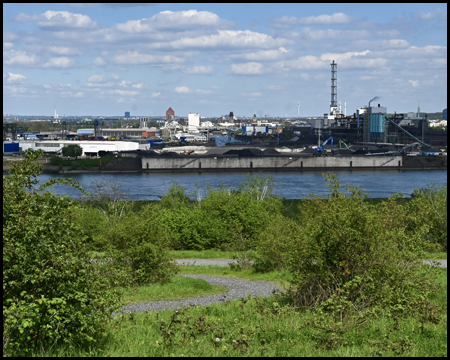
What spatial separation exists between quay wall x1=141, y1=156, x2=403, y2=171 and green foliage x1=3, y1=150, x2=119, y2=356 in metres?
47.1

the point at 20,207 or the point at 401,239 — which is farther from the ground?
the point at 20,207

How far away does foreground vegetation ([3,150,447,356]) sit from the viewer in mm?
4164

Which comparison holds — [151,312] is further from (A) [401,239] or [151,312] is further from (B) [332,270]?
(A) [401,239]

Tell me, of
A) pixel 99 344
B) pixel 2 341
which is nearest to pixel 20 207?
pixel 2 341

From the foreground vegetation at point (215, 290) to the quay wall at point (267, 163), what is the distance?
42568 mm

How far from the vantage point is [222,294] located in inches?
355

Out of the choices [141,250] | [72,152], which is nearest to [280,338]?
[141,250]

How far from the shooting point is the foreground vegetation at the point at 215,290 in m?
4.16

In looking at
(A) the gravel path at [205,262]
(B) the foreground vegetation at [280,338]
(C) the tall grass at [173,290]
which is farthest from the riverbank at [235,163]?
(B) the foreground vegetation at [280,338]

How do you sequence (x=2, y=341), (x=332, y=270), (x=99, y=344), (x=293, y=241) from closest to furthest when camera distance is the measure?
(x=2, y=341), (x=99, y=344), (x=332, y=270), (x=293, y=241)

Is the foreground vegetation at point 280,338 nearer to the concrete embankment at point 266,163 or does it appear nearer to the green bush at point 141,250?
the green bush at point 141,250

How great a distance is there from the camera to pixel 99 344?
479cm

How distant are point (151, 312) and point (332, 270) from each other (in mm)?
2432

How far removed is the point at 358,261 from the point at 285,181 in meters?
36.7
